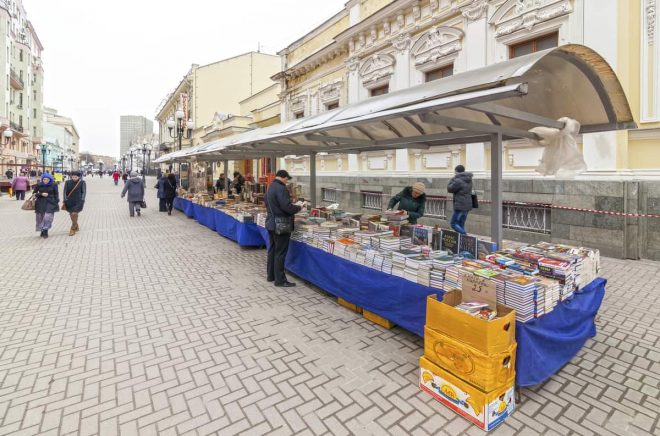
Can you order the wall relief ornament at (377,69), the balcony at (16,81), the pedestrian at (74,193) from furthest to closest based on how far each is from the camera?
1. the balcony at (16,81)
2. the wall relief ornament at (377,69)
3. the pedestrian at (74,193)

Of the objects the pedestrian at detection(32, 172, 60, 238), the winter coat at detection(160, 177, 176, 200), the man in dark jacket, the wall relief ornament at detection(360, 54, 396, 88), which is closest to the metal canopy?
the man in dark jacket

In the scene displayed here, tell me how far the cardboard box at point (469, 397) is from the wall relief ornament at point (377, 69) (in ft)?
37.6

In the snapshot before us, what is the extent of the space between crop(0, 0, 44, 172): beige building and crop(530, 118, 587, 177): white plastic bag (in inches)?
1585

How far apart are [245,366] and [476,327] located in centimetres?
210

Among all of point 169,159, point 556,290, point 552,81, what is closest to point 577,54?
point 552,81

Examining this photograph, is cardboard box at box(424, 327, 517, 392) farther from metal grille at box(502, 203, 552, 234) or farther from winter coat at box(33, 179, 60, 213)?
winter coat at box(33, 179, 60, 213)

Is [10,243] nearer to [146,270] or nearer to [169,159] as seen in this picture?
[146,270]

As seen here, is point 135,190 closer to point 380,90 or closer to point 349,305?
point 380,90

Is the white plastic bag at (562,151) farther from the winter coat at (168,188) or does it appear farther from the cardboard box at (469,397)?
the winter coat at (168,188)

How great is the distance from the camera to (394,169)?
492 inches

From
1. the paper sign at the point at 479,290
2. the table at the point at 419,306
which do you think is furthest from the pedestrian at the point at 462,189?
the paper sign at the point at 479,290

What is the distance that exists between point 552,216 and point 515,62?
6.08 metres

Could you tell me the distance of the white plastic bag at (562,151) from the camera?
4125 millimetres

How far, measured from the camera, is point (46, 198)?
9.53 m
